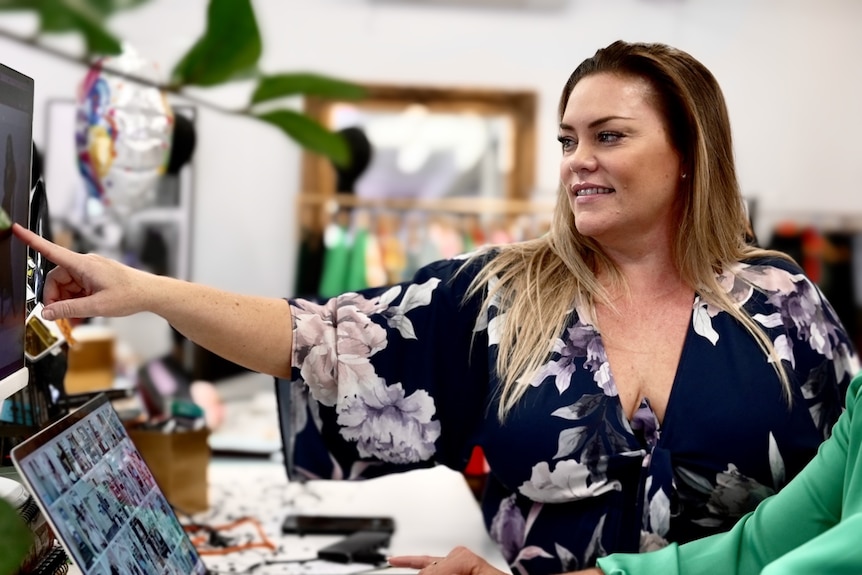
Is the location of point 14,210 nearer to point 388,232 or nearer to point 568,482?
point 568,482

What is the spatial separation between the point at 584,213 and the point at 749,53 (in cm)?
384

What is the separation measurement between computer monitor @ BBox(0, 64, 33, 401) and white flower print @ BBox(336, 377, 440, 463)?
19.1 inches

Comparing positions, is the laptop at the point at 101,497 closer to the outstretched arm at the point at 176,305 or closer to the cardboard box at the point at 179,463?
the outstretched arm at the point at 176,305

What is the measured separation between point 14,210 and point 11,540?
0.62 m

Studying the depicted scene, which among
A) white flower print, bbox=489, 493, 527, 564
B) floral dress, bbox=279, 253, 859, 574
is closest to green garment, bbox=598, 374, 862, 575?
floral dress, bbox=279, 253, 859, 574

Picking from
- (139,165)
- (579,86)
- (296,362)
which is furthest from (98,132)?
(579,86)

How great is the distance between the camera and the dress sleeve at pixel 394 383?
4.46 feet

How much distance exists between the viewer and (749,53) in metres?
4.75

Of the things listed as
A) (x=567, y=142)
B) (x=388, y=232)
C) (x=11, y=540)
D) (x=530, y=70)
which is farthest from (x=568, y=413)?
(x=530, y=70)

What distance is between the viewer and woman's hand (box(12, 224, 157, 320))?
3.40 ft

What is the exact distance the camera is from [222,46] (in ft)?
2.37

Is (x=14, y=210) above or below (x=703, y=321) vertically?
above

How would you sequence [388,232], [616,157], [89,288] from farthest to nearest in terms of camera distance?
[388,232] → [616,157] → [89,288]

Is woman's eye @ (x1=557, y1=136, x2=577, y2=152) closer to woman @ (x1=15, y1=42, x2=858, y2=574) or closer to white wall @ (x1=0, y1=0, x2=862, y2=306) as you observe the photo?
woman @ (x1=15, y1=42, x2=858, y2=574)
